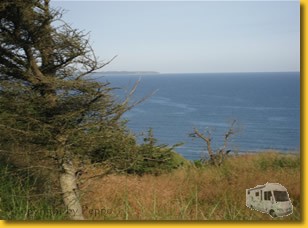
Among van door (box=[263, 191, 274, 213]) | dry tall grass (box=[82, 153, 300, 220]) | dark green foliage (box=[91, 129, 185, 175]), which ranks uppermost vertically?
dark green foliage (box=[91, 129, 185, 175])

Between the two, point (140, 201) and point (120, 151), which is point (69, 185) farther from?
point (140, 201)

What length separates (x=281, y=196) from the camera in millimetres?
4141

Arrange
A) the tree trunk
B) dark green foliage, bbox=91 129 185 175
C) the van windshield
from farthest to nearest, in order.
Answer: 1. dark green foliage, bbox=91 129 185 175
2. the tree trunk
3. the van windshield

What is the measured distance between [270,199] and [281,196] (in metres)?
0.13

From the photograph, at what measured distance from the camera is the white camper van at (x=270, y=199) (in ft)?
13.1

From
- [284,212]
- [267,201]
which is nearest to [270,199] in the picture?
[267,201]

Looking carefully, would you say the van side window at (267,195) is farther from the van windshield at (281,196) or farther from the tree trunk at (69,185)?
the tree trunk at (69,185)

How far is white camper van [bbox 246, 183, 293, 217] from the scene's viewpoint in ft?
13.1

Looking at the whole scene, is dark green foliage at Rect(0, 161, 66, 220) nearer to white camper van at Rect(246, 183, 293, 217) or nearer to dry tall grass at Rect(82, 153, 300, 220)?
dry tall grass at Rect(82, 153, 300, 220)

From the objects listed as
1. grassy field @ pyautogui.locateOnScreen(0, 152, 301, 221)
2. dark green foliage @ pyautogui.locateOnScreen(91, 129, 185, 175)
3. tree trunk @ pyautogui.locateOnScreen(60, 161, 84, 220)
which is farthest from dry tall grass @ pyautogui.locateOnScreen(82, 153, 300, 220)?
dark green foliage @ pyautogui.locateOnScreen(91, 129, 185, 175)

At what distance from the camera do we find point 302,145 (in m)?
4.09

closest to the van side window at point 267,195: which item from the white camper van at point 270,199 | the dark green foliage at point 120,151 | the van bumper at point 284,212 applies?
the white camper van at point 270,199

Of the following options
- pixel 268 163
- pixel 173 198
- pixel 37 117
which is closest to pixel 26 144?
pixel 37 117

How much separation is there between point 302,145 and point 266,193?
73 cm
